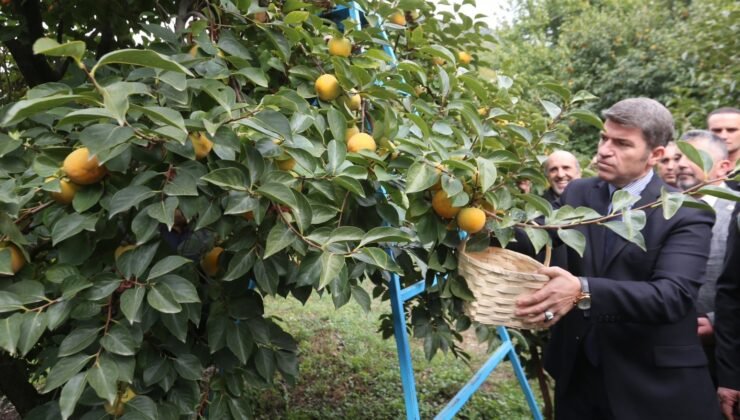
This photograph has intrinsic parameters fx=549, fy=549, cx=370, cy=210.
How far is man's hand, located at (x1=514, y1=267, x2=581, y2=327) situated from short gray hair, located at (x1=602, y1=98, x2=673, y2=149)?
630 millimetres

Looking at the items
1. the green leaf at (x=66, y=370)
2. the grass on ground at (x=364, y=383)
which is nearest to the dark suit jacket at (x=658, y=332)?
the green leaf at (x=66, y=370)

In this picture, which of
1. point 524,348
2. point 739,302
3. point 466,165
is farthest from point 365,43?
point 524,348

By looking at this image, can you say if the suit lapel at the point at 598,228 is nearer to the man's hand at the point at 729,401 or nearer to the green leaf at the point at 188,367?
the man's hand at the point at 729,401

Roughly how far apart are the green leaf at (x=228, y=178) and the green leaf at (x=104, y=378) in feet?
1.22

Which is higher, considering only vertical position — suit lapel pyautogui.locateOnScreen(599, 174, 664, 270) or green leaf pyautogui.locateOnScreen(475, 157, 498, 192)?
green leaf pyautogui.locateOnScreen(475, 157, 498, 192)

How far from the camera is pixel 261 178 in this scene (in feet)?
3.50

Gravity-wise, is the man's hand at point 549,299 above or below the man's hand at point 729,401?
above

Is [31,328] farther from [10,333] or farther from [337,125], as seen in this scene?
[337,125]

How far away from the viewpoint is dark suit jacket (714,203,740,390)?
207 centimetres

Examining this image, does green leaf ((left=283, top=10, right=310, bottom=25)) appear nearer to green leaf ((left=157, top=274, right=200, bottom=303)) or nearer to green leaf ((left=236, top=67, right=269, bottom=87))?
green leaf ((left=236, top=67, right=269, bottom=87))

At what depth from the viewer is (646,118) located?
1.75 m

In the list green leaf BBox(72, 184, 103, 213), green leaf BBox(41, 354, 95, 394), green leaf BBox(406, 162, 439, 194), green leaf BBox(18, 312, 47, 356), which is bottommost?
green leaf BBox(41, 354, 95, 394)

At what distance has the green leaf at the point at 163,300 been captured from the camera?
0.98 meters

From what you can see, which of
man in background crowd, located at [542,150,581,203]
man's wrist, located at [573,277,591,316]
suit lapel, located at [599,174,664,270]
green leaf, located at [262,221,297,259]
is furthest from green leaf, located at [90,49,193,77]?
man in background crowd, located at [542,150,581,203]
